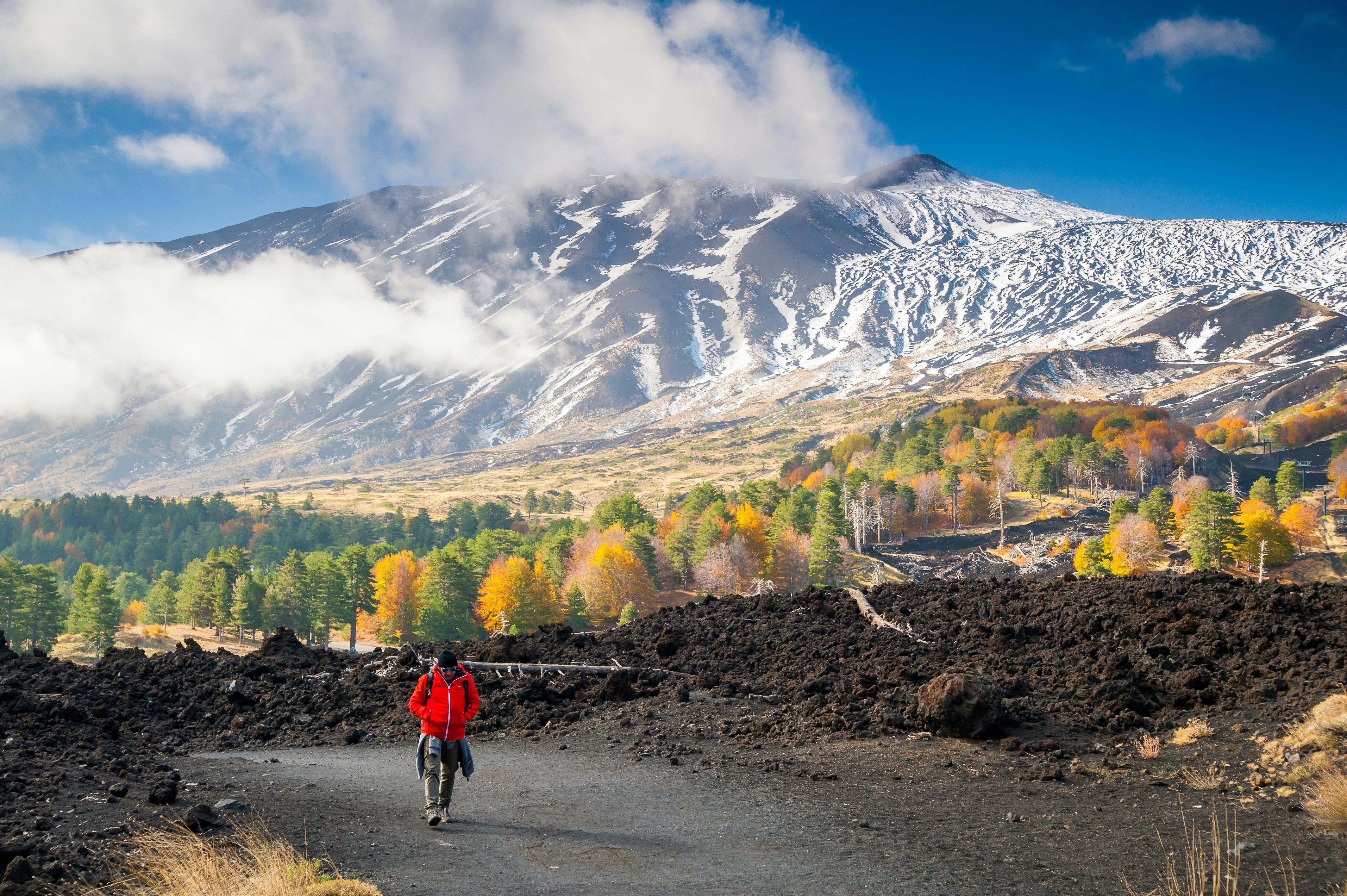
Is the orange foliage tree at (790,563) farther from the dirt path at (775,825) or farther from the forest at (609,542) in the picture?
the dirt path at (775,825)

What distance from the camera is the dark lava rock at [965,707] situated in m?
12.2

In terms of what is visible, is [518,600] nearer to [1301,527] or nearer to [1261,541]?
[1261,541]

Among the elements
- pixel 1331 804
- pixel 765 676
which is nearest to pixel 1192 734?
pixel 1331 804

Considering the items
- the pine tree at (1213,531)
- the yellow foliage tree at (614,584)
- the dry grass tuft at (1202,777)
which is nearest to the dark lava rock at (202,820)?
the dry grass tuft at (1202,777)

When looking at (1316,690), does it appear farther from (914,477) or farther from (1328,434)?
(1328,434)

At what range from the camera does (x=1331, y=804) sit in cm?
782

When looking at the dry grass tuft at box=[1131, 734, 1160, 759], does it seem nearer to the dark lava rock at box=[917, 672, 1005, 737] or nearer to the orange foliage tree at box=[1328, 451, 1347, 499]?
the dark lava rock at box=[917, 672, 1005, 737]

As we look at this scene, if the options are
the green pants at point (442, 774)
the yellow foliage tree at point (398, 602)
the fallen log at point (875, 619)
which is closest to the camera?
the green pants at point (442, 774)

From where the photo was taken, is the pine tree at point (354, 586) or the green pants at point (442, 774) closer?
the green pants at point (442, 774)

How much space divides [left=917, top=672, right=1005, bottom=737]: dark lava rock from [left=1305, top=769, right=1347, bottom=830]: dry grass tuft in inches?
169

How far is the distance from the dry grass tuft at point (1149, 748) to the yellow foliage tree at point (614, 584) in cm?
6359

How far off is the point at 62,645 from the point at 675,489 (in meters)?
135

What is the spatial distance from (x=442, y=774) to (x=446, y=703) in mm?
868

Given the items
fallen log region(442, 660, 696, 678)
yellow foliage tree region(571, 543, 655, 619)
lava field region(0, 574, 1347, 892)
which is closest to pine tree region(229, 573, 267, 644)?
yellow foliage tree region(571, 543, 655, 619)
